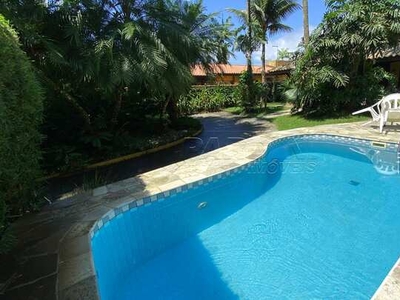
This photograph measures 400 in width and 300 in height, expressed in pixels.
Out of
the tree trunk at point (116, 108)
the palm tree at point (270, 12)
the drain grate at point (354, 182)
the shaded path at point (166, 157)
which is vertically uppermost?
the palm tree at point (270, 12)

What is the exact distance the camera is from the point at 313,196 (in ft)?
19.1

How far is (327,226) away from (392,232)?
914mm

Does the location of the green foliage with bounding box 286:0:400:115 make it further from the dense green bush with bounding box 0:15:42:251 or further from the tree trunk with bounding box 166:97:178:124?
the dense green bush with bounding box 0:15:42:251

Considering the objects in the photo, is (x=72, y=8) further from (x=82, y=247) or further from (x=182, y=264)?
(x=182, y=264)

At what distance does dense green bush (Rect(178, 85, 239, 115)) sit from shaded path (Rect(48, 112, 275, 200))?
18.0ft

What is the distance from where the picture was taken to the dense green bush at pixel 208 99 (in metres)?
18.9

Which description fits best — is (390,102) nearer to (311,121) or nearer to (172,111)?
(311,121)

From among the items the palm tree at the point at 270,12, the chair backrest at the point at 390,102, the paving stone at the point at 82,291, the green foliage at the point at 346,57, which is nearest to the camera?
the paving stone at the point at 82,291

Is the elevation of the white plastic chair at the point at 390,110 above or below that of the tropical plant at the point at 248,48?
below

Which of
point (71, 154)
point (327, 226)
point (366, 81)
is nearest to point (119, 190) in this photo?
point (71, 154)

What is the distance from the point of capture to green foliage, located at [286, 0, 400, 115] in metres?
11.0

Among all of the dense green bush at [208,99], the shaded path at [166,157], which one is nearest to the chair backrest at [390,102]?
the shaded path at [166,157]

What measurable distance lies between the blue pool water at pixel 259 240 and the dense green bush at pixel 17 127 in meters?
1.39

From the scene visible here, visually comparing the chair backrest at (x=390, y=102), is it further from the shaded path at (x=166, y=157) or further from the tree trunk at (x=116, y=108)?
the tree trunk at (x=116, y=108)
